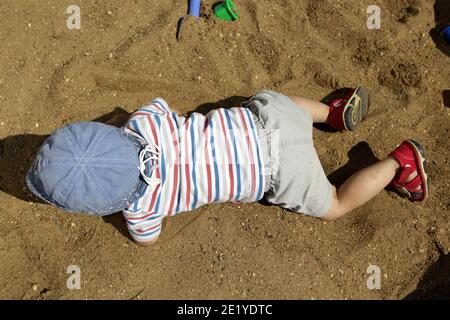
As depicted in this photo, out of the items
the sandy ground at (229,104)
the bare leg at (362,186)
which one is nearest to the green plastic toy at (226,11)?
the sandy ground at (229,104)

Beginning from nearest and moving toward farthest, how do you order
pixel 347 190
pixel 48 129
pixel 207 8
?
pixel 347 190 < pixel 48 129 < pixel 207 8

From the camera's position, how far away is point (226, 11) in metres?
2.55

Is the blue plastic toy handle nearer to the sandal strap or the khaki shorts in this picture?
the khaki shorts

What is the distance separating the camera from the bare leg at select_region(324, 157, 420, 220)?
2.27 metres

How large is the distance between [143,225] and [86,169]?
56 centimetres

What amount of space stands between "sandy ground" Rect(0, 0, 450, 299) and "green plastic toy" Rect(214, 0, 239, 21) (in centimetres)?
4

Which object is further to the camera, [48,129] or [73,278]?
[48,129]

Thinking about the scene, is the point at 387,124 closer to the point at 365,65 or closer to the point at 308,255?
the point at 365,65

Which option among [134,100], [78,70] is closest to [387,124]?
[134,100]

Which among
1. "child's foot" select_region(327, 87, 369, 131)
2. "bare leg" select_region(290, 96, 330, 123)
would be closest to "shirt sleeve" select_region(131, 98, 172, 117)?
"bare leg" select_region(290, 96, 330, 123)

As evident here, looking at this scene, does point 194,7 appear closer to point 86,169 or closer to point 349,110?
point 349,110

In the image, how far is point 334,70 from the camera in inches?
99.9

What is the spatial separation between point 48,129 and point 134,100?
45 centimetres

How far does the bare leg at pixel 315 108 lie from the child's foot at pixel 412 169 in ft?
1.20
